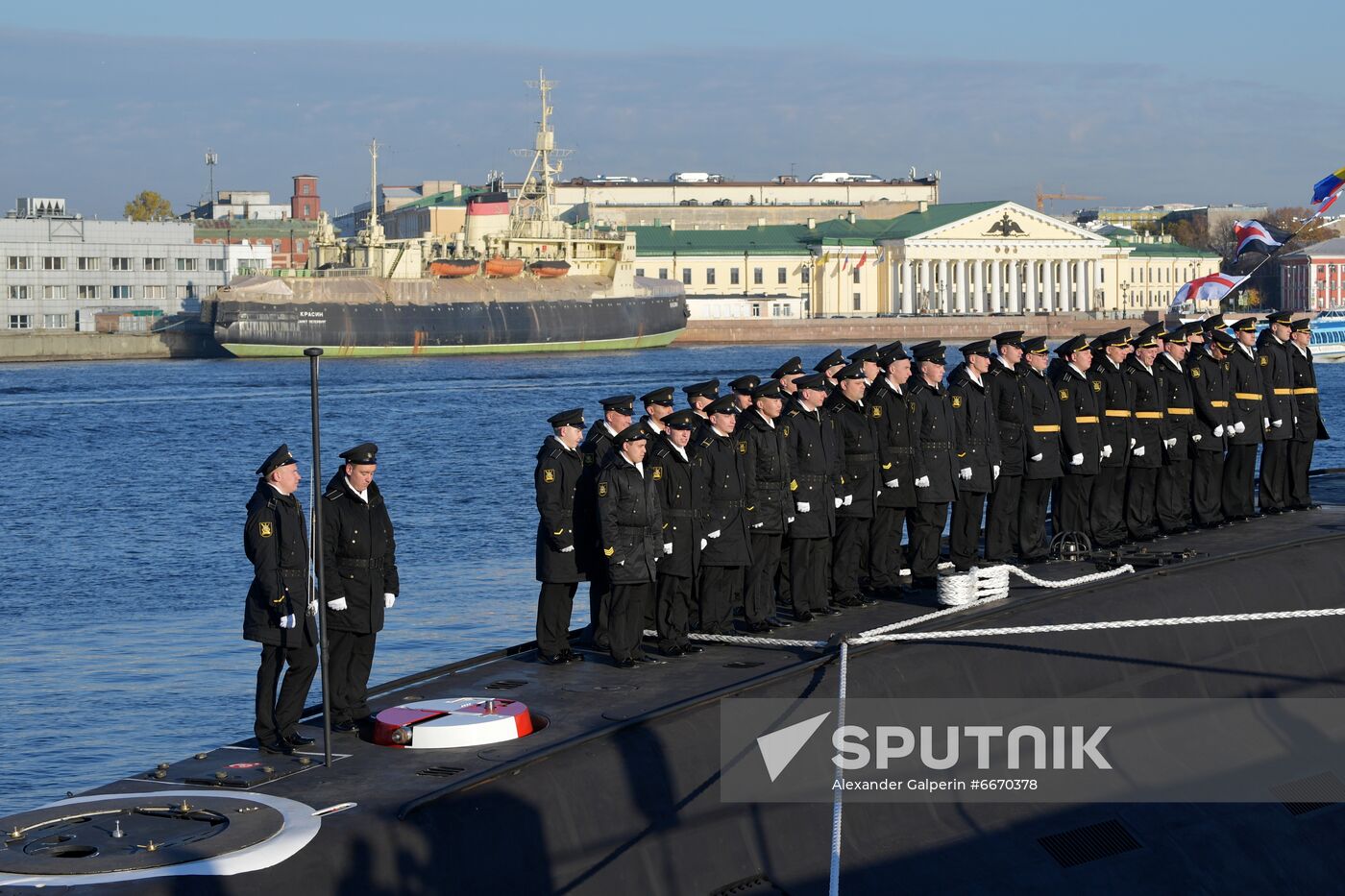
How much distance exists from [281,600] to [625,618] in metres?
2.28

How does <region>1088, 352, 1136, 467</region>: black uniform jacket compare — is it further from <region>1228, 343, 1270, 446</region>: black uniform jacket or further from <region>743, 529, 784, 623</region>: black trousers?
<region>743, 529, 784, 623</region>: black trousers

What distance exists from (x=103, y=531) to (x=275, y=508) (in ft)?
80.2

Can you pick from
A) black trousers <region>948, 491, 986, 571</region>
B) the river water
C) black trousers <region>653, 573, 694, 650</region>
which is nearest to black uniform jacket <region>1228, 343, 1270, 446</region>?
black trousers <region>948, 491, 986, 571</region>

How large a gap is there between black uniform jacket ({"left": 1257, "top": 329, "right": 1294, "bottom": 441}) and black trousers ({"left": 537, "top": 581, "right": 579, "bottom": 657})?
8.02 m

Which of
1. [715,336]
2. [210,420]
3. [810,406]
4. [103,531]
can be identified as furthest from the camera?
[715,336]

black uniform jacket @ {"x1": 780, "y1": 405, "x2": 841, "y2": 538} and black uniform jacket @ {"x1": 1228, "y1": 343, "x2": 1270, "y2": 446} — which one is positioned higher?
black uniform jacket @ {"x1": 1228, "y1": 343, "x2": 1270, "y2": 446}

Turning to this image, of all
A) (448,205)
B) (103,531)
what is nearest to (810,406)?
(103,531)

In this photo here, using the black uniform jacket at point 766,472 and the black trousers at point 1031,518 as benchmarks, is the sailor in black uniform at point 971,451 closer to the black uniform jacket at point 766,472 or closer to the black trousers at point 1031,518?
the black trousers at point 1031,518

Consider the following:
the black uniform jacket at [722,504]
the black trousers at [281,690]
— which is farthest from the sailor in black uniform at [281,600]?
the black uniform jacket at [722,504]

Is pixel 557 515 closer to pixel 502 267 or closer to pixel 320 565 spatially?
pixel 320 565

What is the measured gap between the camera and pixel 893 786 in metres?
8.88

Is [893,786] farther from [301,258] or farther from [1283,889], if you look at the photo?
[301,258]

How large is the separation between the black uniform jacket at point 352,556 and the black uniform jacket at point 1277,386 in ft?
31.1

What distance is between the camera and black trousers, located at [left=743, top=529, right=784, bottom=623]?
11.5m
